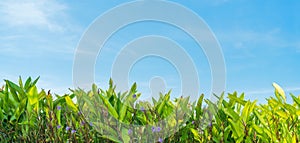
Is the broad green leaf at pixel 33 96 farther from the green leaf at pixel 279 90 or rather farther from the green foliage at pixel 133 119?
the green leaf at pixel 279 90

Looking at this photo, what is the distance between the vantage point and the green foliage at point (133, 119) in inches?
130

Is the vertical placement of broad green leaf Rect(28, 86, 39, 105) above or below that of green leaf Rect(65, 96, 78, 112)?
above

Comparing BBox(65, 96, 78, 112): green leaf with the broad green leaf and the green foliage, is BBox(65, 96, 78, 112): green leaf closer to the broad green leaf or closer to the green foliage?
the green foliage

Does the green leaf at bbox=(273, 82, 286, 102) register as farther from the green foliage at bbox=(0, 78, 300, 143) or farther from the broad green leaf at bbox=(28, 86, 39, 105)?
the broad green leaf at bbox=(28, 86, 39, 105)

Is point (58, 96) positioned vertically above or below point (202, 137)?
above

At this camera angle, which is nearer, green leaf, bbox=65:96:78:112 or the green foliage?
the green foliage

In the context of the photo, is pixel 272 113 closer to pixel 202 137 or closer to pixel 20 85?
pixel 202 137

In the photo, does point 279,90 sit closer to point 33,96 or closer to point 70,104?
point 70,104

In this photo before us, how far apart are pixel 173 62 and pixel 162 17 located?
70cm

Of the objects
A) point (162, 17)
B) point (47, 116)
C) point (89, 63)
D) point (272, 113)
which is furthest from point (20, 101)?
point (272, 113)

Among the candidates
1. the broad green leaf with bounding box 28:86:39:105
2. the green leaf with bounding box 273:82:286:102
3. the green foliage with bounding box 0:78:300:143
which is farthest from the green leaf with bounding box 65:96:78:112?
the green leaf with bounding box 273:82:286:102

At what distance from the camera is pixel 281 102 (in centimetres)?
355

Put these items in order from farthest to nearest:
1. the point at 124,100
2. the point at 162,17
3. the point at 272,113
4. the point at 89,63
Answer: the point at 162,17, the point at 89,63, the point at 124,100, the point at 272,113

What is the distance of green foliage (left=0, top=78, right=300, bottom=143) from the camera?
3.29m
